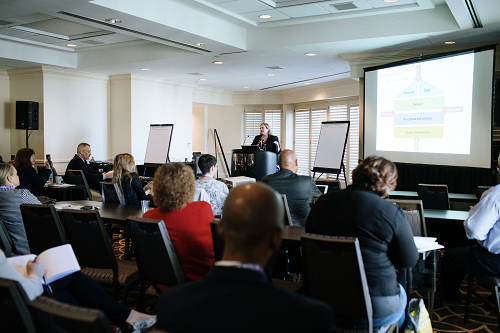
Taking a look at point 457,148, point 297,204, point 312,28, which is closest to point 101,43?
point 312,28

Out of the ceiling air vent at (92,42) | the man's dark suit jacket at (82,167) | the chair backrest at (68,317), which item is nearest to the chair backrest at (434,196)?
the chair backrest at (68,317)

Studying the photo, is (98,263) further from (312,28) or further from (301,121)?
(301,121)

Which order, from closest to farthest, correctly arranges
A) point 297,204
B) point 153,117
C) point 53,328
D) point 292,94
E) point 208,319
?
point 208,319
point 53,328
point 297,204
point 153,117
point 292,94

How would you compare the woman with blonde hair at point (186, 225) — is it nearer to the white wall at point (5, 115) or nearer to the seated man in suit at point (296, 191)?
the seated man in suit at point (296, 191)

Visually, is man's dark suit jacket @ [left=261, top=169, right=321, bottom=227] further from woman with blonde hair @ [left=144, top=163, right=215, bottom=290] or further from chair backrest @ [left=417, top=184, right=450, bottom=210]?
chair backrest @ [left=417, top=184, right=450, bottom=210]

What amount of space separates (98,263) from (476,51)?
5360mm

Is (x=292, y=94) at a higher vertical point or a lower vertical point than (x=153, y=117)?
higher

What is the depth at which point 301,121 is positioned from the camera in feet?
42.9

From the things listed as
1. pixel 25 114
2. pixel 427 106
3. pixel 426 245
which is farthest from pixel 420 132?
pixel 25 114

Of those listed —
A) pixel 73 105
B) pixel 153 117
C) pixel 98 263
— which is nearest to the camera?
pixel 98 263

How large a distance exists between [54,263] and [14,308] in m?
0.62

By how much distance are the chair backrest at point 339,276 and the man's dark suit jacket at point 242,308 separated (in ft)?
3.22

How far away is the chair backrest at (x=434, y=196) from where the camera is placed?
442cm

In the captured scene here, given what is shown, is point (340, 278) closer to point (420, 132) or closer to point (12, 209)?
point (12, 209)
